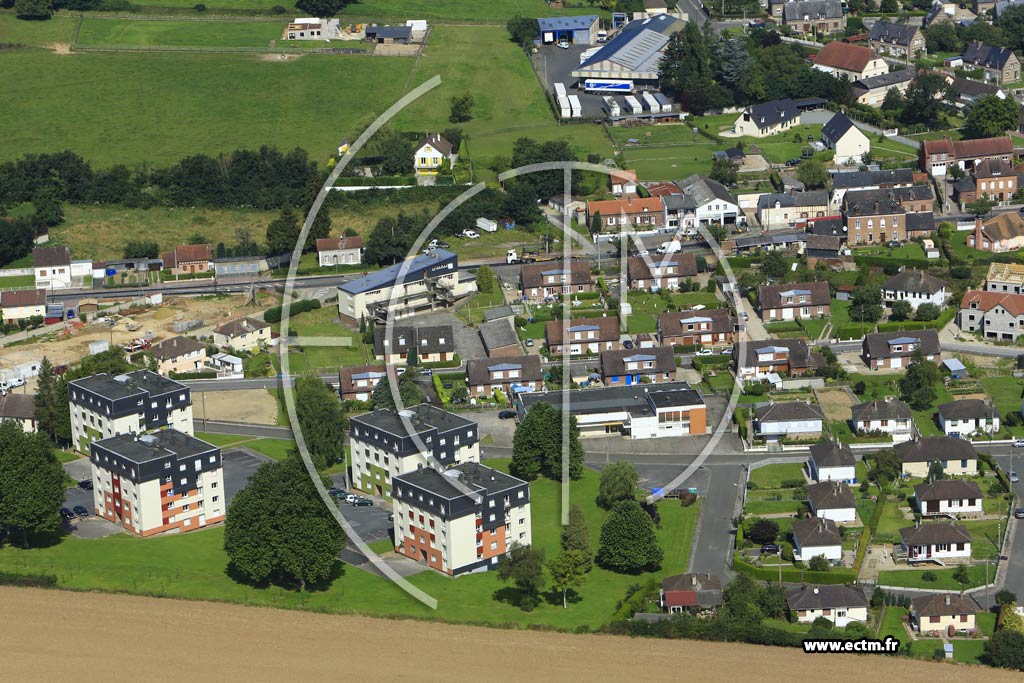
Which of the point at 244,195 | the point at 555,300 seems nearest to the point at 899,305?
the point at 555,300

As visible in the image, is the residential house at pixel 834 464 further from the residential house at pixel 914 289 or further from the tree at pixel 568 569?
the residential house at pixel 914 289

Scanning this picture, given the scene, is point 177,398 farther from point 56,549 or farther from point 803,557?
point 803,557

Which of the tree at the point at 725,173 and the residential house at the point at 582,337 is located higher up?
the tree at the point at 725,173

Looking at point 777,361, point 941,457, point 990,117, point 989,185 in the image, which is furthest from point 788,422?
point 990,117

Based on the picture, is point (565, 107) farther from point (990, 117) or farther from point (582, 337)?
point (582, 337)

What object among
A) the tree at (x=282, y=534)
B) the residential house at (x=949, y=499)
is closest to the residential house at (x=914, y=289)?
the residential house at (x=949, y=499)

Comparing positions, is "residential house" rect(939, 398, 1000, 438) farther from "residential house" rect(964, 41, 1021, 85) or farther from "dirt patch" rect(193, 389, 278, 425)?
"residential house" rect(964, 41, 1021, 85)
